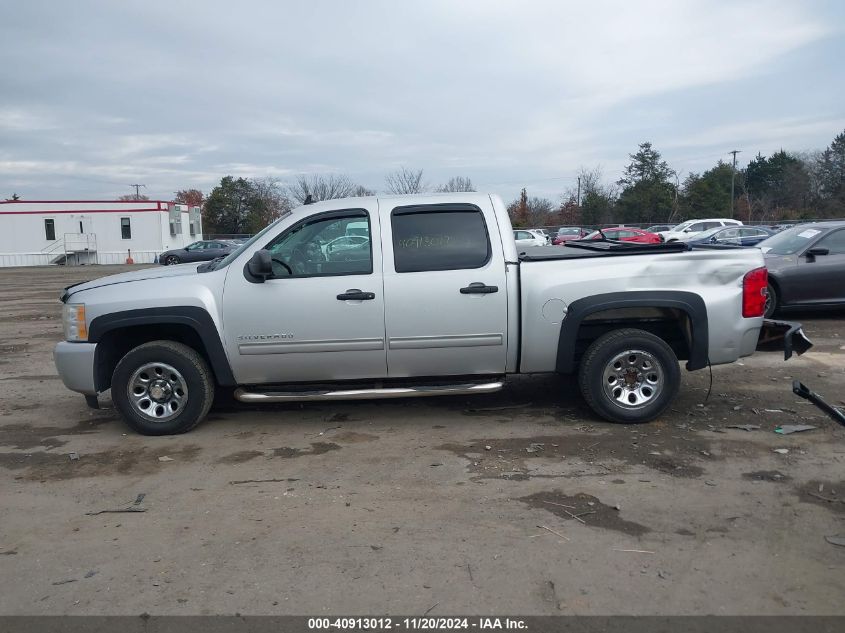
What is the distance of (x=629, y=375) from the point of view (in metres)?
5.77

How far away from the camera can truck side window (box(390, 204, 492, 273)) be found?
5652 millimetres

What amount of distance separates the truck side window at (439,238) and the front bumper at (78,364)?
2.67 m

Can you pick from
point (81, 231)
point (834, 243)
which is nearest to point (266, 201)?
point (81, 231)

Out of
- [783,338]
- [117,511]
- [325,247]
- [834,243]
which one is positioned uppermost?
[325,247]

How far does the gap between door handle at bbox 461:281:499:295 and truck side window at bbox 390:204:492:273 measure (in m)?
0.17

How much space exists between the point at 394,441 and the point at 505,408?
1.32 meters

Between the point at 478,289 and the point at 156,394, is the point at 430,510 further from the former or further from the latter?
the point at 156,394

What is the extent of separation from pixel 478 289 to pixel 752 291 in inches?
89.7

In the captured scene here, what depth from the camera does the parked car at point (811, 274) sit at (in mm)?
10266

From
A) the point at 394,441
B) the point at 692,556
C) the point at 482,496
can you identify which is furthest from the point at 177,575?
the point at 692,556

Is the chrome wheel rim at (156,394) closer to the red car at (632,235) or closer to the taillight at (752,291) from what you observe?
the taillight at (752,291)

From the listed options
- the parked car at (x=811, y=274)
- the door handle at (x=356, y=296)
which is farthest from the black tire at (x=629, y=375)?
the parked car at (x=811, y=274)
